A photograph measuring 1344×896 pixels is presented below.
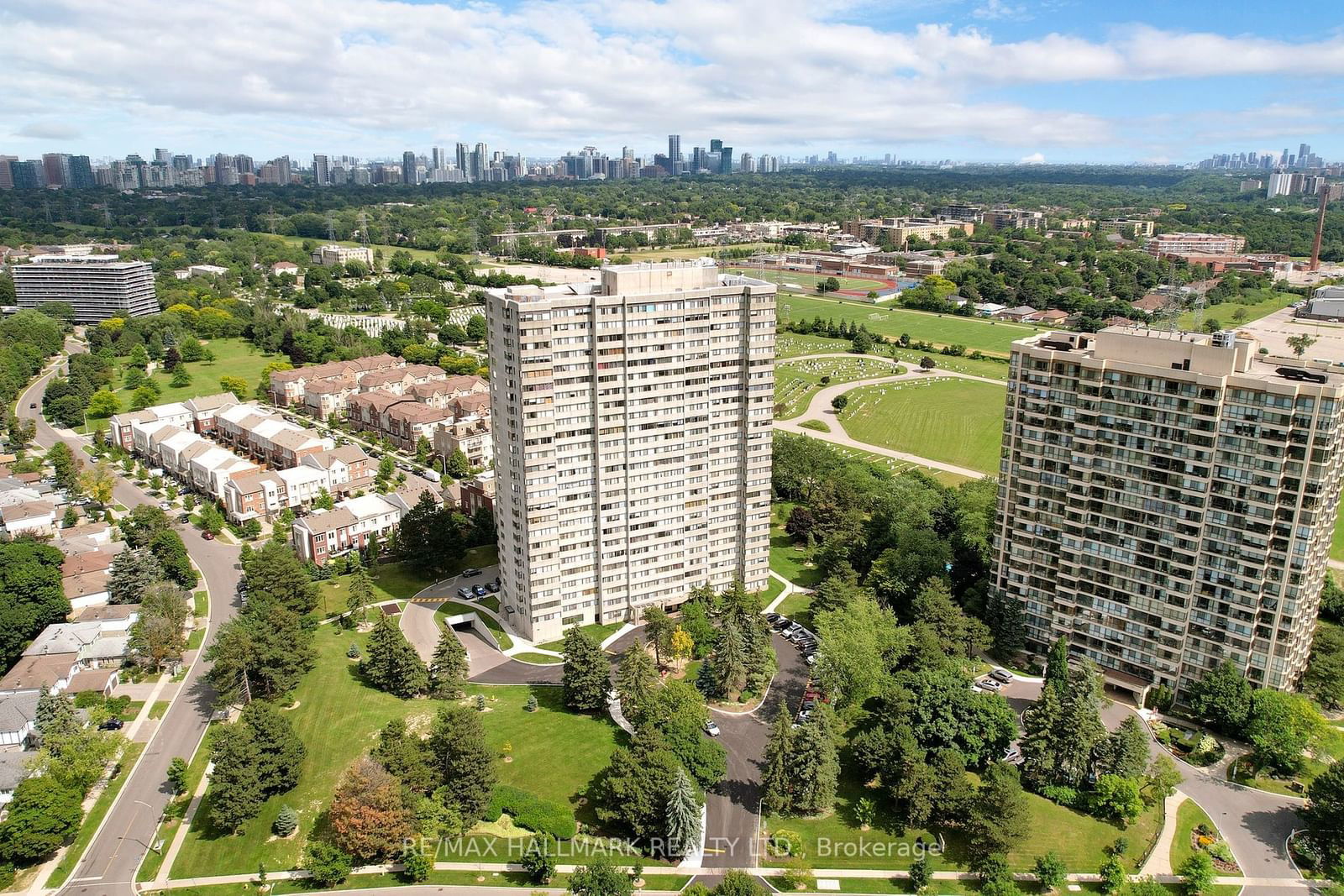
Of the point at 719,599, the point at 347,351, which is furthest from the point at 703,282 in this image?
the point at 347,351

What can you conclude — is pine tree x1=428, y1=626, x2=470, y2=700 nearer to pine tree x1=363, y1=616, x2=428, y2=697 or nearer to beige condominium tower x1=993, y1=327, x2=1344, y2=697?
pine tree x1=363, y1=616, x2=428, y2=697

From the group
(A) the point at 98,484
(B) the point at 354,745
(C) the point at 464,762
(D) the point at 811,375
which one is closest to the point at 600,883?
(C) the point at 464,762

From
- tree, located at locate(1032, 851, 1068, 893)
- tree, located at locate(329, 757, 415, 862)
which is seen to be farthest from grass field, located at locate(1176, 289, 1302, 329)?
tree, located at locate(329, 757, 415, 862)

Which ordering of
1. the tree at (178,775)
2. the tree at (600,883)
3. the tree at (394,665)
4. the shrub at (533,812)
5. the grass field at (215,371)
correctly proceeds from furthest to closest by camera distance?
the grass field at (215,371), the tree at (394,665), the tree at (178,775), the shrub at (533,812), the tree at (600,883)

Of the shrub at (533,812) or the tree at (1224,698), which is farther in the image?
the tree at (1224,698)

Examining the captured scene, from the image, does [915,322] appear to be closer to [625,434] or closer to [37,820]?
[625,434]

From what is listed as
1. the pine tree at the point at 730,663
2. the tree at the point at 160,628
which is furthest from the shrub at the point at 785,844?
the tree at the point at 160,628

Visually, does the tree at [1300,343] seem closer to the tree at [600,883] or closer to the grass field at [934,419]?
the grass field at [934,419]
